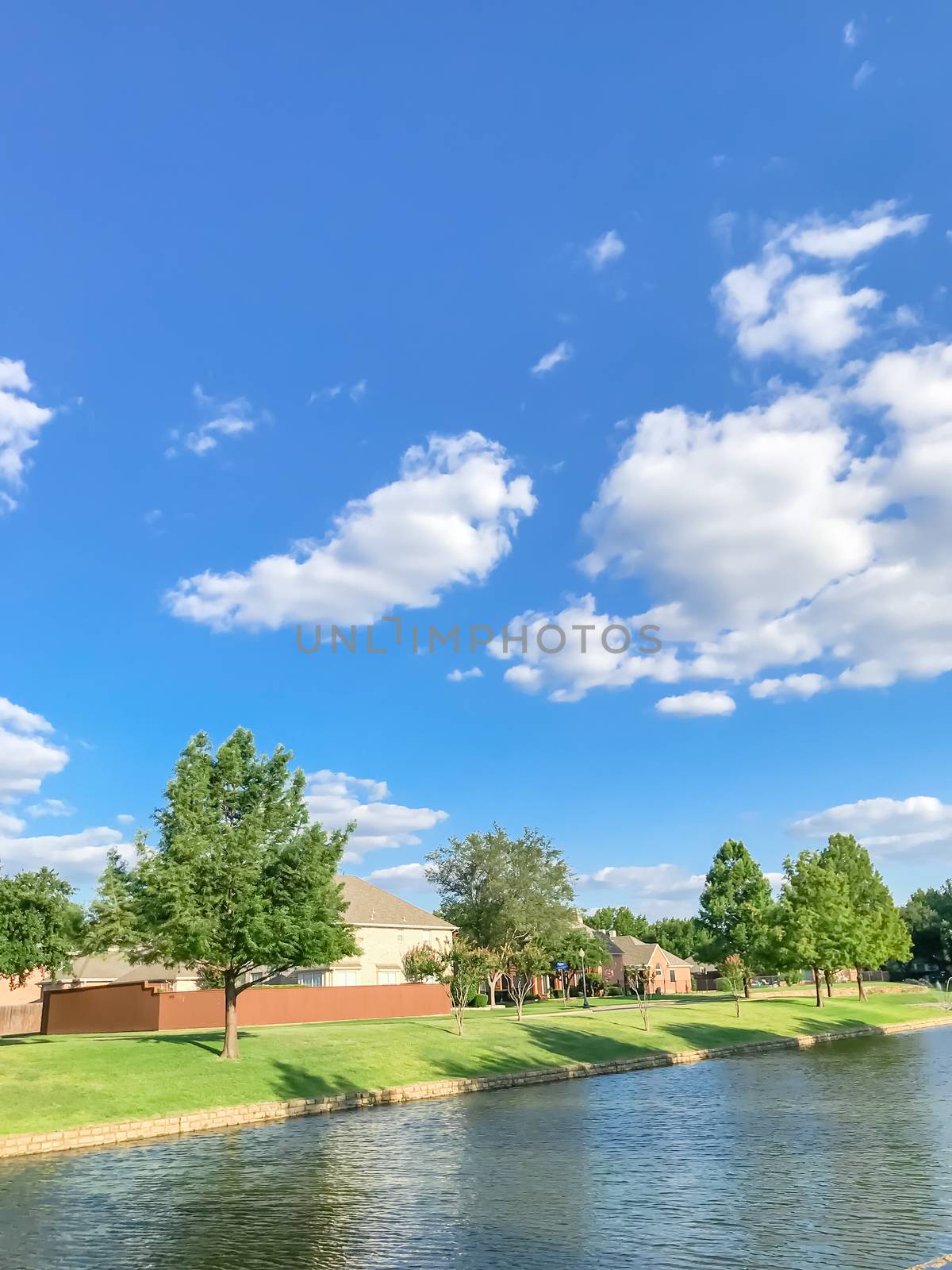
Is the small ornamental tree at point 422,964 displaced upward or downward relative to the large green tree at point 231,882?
downward

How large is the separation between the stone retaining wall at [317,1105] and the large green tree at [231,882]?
5.52 meters

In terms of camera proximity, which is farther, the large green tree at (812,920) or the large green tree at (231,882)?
the large green tree at (812,920)

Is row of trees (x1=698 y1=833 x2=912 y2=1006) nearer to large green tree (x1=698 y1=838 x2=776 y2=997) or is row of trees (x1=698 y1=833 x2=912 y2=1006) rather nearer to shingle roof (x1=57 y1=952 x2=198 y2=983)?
large green tree (x1=698 y1=838 x2=776 y2=997)

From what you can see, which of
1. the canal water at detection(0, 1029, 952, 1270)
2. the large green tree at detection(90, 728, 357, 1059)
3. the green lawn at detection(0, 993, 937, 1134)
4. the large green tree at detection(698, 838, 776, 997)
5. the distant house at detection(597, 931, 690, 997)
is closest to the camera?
the canal water at detection(0, 1029, 952, 1270)

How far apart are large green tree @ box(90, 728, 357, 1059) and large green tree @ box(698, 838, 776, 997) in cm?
5842

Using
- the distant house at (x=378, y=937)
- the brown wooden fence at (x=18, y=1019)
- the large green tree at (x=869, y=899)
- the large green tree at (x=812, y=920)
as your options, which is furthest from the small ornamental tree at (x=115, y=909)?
the large green tree at (x=869, y=899)

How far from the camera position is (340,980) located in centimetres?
7762

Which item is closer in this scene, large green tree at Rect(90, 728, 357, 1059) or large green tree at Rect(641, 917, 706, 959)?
large green tree at Rect(90, 728, 357, 1059)

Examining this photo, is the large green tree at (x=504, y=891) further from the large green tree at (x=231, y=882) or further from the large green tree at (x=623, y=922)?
the large green tree at (x=623, y=922)

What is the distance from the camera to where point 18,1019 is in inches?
2446

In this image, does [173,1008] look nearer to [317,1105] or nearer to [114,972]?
[317,1105]

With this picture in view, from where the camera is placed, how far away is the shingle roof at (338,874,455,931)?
A: 3322 inches

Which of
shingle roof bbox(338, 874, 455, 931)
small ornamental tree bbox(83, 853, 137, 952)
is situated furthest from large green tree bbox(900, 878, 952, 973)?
small ornamental tree bbox(83, 853, 137, 952)

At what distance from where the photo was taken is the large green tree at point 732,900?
309ft
